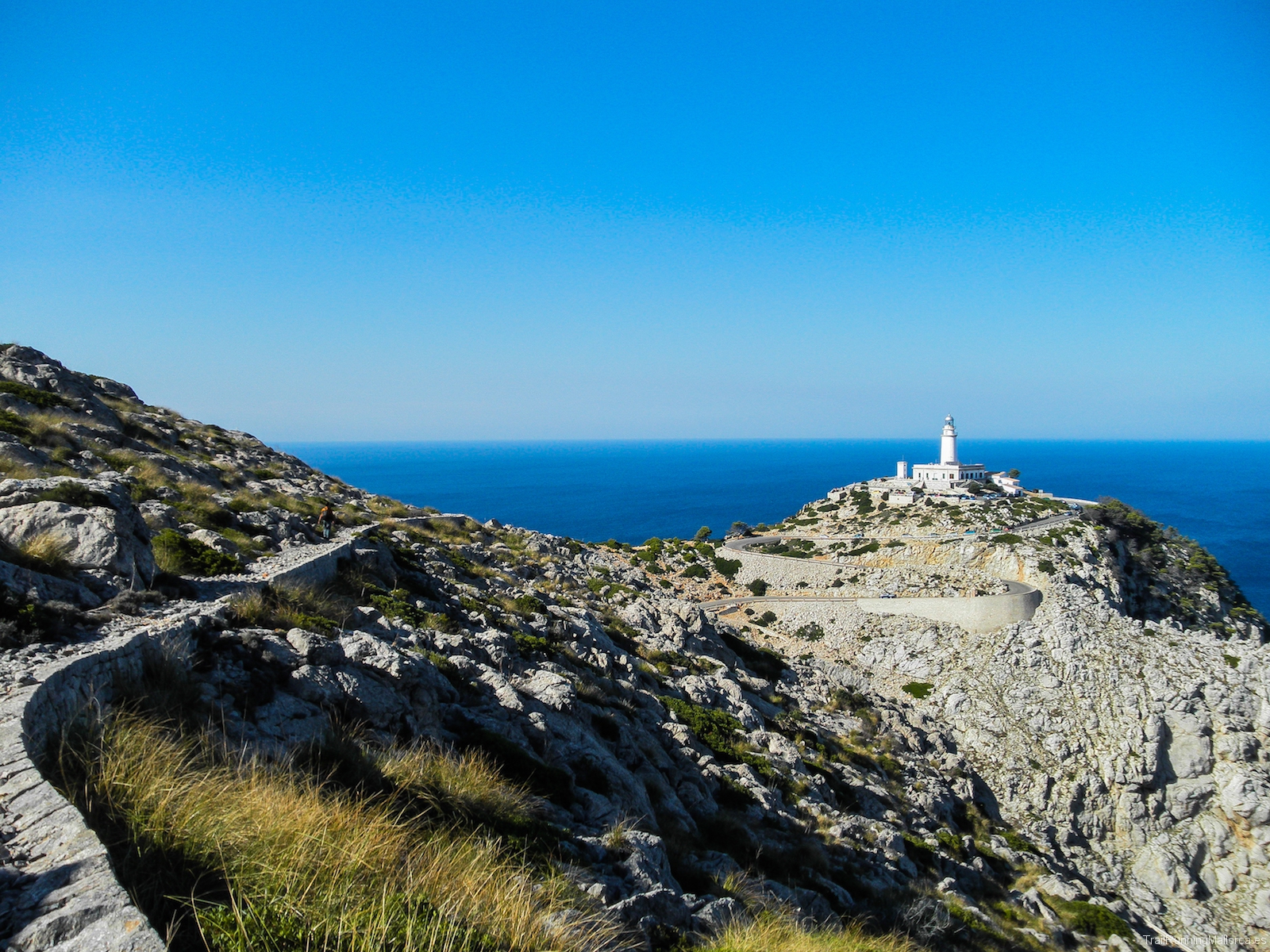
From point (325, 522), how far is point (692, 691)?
40.3ft

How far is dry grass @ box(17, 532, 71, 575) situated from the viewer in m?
8.75

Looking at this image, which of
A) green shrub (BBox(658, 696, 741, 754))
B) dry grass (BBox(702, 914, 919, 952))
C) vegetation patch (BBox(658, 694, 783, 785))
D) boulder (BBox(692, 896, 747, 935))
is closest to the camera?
dry grass (BBox(702, 914, 919, 952))

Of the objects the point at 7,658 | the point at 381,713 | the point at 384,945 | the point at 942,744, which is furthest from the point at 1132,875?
the point at 7,658

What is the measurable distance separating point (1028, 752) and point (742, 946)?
100 feet

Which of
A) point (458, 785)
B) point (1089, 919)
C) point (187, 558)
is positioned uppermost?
point (187, 558)

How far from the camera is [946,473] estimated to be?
2894 inches

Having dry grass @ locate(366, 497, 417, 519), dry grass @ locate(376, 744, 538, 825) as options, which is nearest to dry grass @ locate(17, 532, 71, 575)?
dry grass @ locate(376, 744, 538, 825)

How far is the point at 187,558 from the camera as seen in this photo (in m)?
11.9

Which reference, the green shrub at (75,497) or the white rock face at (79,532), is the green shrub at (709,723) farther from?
the green shrub at (75,497)

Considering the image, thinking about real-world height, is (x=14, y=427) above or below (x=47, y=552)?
above

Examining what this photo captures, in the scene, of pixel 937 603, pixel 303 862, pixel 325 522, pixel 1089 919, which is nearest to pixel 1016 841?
pixel 1089 919

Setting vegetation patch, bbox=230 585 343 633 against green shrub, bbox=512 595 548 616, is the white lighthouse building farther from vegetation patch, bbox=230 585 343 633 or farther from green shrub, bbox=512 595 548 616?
vegetation patch, bbox=230 585 343 633

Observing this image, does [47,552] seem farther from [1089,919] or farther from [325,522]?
[1089,919]

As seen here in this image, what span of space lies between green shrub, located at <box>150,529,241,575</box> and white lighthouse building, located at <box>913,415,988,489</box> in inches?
2724
